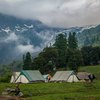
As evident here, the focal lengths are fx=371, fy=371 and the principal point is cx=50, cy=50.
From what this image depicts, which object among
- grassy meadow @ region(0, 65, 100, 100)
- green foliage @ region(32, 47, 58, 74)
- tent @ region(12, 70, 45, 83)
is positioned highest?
green foliage @ region(32, 47, 58, 74)

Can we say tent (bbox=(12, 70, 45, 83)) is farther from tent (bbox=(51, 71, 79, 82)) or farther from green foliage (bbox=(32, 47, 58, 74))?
green foliage (bbox=(32, 47, 58, 74))

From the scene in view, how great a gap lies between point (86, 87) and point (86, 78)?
185 ft

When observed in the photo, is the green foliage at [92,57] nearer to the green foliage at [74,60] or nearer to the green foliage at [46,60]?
the green foliage at [74,60]

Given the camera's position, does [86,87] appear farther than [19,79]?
No

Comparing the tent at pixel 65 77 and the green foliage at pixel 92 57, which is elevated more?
the green foliage at pixel 92 57

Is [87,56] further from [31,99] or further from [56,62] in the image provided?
[31,99]

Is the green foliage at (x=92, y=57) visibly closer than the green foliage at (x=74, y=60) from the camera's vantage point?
No

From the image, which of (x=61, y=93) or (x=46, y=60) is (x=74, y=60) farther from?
(x=61, y=93)

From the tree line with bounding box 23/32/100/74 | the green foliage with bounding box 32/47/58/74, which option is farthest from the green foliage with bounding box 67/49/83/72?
the green foliage with bounding box 32/47/58/74

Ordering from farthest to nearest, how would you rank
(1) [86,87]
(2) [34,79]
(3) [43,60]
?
(3) [43,60]
(2) [34,79]
(1) [86,87]

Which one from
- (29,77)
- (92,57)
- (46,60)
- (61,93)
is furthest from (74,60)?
(61,93)

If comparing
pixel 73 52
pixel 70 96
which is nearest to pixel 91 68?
pixel 73 52

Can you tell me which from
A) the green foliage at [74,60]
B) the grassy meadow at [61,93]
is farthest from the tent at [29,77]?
the grassy meadow at [61,93]

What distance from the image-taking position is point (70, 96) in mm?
Answer: 65000
